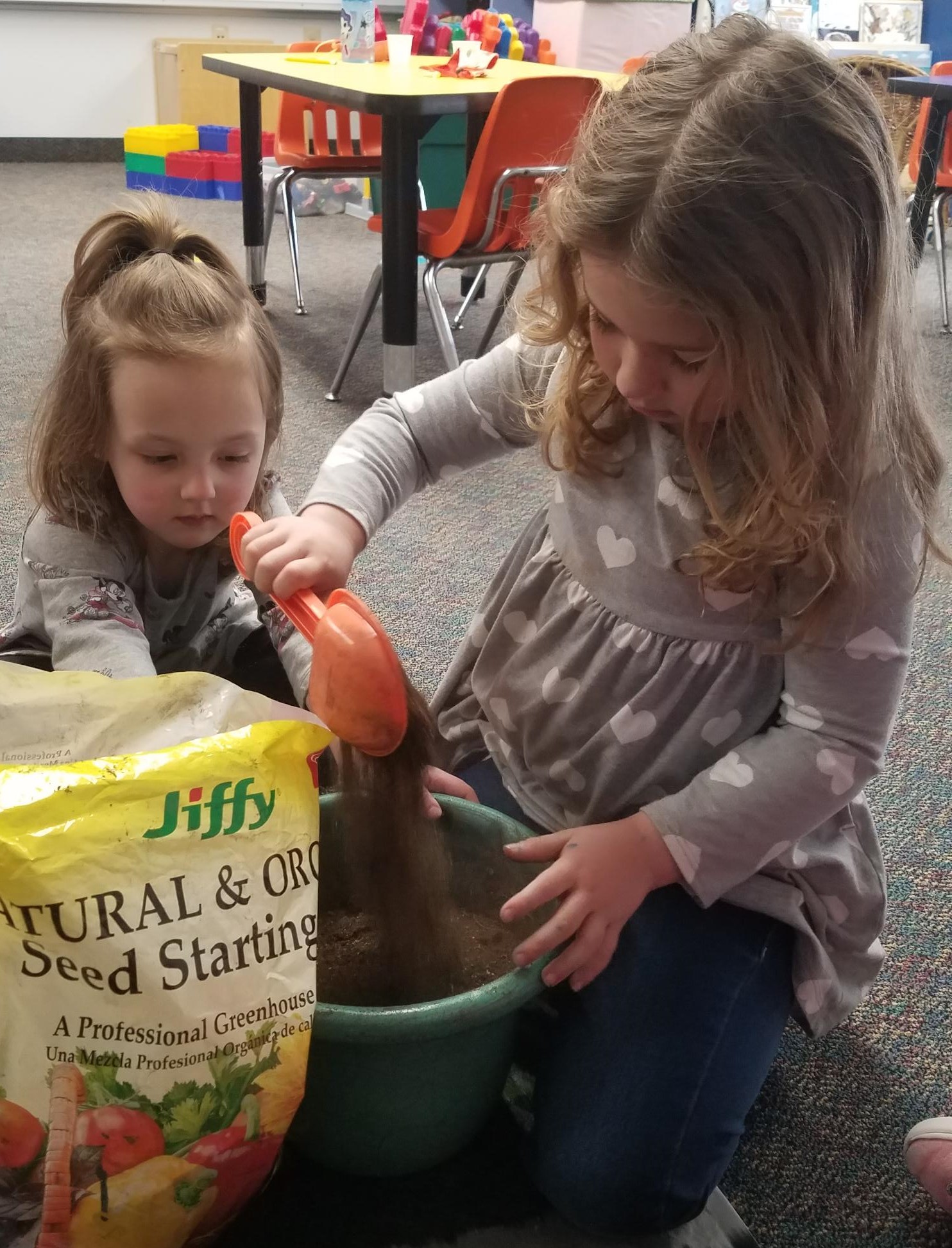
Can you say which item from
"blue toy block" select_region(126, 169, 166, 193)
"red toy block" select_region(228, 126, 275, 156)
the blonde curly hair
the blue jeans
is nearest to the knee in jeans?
the blue jeans

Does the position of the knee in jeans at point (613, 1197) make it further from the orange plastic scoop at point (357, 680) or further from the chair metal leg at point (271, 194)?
the chair metal leg at point (271, 194)

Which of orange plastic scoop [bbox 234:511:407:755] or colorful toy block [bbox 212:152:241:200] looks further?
colorful toy block [bbox 212:152:241:200]

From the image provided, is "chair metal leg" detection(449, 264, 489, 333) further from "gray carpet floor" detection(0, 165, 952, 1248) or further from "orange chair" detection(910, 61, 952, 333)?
"orange chair" detection(910, 61, 952, 333)

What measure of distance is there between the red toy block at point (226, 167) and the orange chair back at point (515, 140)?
91.7 inches

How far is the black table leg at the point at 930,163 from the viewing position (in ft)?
8.22

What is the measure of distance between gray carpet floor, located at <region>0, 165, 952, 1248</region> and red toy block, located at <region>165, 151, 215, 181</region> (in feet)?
3.85

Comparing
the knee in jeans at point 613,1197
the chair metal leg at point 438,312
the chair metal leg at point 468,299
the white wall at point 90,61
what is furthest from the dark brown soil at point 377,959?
the white wall at point 90,61

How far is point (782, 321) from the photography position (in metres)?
0.60

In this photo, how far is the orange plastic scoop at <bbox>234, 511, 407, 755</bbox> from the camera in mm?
611

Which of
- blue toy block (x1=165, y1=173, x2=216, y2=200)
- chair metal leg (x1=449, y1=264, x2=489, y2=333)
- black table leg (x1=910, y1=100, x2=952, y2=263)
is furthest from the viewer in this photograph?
blue toy block (x1=165, y1=173, x2=216, y2=200)

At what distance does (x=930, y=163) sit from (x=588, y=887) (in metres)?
2.49

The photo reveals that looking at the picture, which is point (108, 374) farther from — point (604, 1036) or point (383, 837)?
point (604, 1036)

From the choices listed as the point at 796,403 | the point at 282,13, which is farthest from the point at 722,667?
the point at 282,13

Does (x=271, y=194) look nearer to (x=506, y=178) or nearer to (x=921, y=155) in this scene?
(x=506, y=178)
